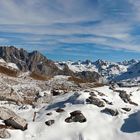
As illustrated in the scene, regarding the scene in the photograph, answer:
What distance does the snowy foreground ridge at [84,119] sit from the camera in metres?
34.3

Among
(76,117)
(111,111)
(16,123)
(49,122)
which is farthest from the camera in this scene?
(111,111)

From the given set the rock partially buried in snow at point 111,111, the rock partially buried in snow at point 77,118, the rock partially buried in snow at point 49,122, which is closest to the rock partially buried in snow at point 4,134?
the rock partially buried in snow at point 49,122

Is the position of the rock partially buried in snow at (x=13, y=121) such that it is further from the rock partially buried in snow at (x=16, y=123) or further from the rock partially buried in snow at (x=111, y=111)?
the rock partially buried in snow at (x=111, y=111)

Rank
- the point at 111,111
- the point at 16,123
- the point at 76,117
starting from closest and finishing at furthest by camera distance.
A: the point at 16,123
the point at 76,117
the point at 111,111

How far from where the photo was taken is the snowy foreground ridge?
3434cm

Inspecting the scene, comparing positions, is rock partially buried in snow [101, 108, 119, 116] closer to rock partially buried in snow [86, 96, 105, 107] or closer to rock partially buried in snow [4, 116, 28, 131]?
rock partially buried in snow [86, 96, 105, 107]

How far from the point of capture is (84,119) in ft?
123

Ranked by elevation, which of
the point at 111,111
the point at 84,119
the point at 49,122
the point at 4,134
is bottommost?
the point at 4,134

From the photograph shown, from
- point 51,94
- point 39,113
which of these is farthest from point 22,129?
point 51,94

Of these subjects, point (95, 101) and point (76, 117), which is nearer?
point (76, 117)

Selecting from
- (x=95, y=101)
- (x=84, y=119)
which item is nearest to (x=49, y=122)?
(x=84, y=119)

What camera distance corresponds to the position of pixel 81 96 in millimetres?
44250

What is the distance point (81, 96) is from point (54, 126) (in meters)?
8.98

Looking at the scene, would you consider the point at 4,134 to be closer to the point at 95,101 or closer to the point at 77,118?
the point at 77,118
